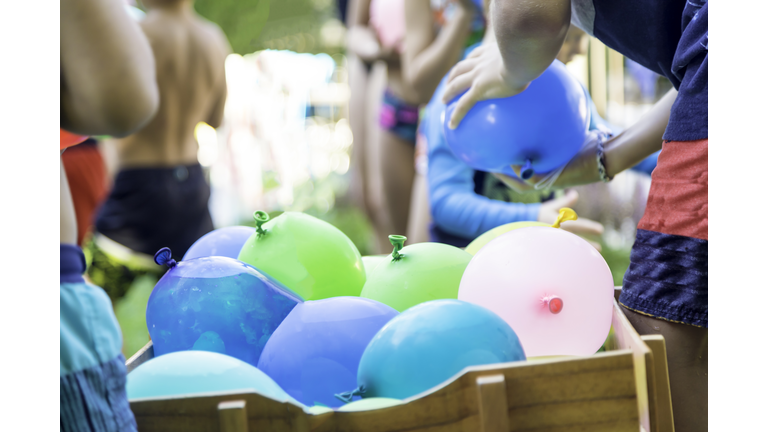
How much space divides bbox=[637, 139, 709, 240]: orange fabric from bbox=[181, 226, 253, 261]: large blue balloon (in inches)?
28.3

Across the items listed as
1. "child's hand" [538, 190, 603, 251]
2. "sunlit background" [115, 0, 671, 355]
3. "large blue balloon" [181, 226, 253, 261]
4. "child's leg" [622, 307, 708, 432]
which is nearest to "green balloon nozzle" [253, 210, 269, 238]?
"large blue balloon" [181, 226, 253, 261]

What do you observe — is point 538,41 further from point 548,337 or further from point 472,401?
point 472,401

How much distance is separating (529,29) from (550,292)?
15.3 inches

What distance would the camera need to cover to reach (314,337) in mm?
833

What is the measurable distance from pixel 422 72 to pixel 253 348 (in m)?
1.46

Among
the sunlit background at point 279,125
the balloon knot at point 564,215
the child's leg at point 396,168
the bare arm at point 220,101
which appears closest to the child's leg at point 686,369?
the balloon knot at point 564,215

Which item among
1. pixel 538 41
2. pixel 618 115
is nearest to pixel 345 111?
pixel 618 115

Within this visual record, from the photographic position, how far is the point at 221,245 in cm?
116

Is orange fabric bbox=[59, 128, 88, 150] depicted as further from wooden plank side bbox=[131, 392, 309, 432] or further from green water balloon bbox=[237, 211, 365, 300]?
wooden plank side bbox=[131, 392, 309, 432]

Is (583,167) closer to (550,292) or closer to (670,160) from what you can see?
(670,160)

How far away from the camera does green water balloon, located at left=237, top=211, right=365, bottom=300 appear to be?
40.8 inches

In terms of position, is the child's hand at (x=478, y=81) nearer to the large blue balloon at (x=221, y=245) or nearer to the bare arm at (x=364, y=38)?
the large blue balloon at (x=221, y=245)

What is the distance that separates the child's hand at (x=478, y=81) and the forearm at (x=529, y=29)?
7 centimetres

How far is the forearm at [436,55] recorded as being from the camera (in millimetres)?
2057
